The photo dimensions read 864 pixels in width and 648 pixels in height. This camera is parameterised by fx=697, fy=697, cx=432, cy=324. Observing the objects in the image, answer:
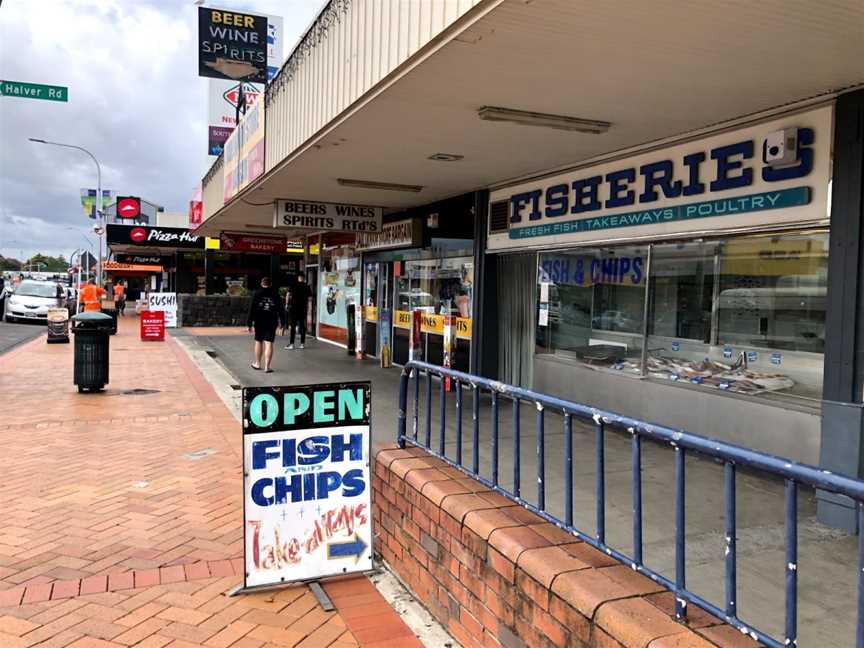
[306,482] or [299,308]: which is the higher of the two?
[299,308]

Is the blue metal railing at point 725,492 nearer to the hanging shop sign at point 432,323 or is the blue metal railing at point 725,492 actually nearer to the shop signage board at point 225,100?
the hanging shop sign at point 432,323

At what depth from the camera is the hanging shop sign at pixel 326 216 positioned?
35.7 ft

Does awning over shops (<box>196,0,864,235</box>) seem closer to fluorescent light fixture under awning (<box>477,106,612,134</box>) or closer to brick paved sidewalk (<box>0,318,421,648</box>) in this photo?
fluorescent light fixture under awning (<box>477,106,612,134</box>)

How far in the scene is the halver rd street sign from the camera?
10516mm

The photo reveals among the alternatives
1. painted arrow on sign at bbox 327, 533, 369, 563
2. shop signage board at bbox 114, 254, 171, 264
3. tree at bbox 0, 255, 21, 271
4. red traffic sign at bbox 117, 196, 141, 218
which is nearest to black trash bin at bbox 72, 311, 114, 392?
painted arrow on sign at bbox 327, 533, 369, 563

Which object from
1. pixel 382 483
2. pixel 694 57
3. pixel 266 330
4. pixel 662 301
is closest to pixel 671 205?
pixel 662 301

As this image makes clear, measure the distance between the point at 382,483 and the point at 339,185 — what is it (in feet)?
18.9

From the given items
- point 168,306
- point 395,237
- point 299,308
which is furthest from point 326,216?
point 168,306

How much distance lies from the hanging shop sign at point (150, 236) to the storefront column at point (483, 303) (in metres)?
22.1

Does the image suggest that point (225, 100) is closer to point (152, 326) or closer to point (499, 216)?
point (152, 326)

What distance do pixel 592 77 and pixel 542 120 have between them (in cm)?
112

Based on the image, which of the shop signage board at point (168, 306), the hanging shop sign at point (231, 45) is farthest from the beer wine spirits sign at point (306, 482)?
the shop signage board at point (168, 306)

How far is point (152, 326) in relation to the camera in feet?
60.0

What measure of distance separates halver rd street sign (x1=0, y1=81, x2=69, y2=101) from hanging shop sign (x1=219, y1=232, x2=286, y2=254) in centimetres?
989
